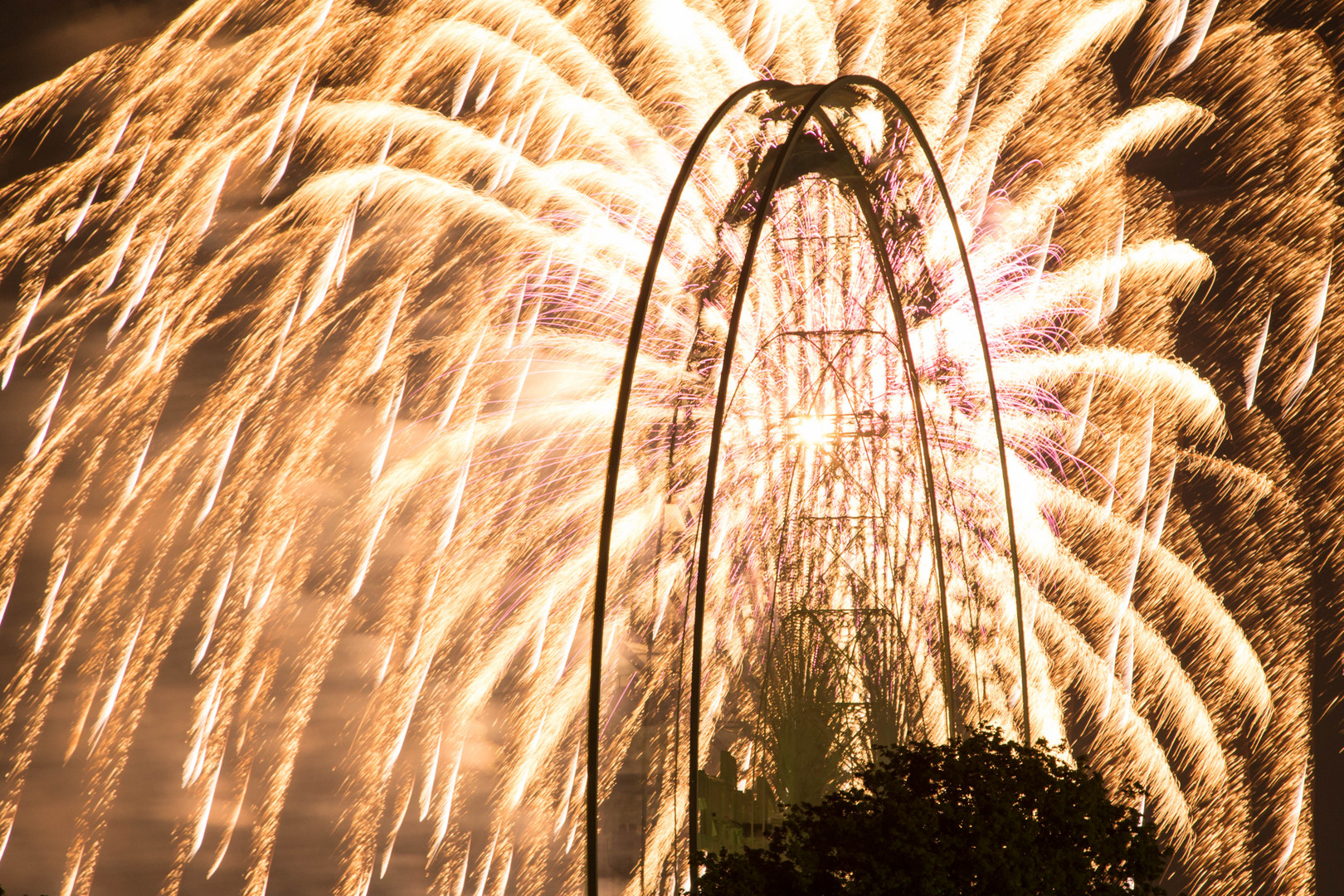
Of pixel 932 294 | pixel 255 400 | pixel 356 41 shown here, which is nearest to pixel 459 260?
pixel 255 400

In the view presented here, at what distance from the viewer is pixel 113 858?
35.4 meters

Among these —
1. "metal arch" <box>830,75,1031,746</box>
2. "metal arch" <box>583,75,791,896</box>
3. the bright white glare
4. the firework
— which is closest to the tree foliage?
"metal arch" <box>583,75,791,896</box>

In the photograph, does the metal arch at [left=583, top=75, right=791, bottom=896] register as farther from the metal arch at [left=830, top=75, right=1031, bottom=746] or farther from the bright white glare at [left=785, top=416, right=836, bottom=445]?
the bright white glare at [left=785, top=416, right=836, bottom=445]

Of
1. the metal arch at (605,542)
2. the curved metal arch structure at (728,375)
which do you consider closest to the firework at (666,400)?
the curved metal arch structure at (728,375)

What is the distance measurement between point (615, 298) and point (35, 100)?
12391 mm

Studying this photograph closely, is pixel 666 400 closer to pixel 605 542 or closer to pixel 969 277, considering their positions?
pixel 969 277

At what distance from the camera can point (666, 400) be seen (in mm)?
22547

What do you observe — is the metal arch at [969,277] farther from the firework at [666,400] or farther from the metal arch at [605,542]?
the metal arch at [605,542]

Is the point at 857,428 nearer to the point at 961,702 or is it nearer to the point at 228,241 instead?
the point at 961,702

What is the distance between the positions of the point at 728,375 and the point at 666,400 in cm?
692

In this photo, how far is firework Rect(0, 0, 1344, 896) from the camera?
20625 millimetres

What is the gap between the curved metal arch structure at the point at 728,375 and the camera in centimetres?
1246

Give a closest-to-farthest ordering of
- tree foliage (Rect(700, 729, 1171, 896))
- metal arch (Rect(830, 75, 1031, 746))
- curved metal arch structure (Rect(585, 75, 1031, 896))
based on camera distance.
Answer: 1. tree foliage (Rect(700, 729, 1171, 896))
2. curved metal arch structure (Rect(585, 75, 1031, 896))
3. metal arch (Rect(830, 75, 1031, 746))

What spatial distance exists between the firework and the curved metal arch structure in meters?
0.52
